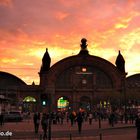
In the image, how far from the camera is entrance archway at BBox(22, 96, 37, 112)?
9568cm

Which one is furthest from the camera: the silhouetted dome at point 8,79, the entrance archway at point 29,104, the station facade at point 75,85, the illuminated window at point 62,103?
the silhouetted dome at point 8,79

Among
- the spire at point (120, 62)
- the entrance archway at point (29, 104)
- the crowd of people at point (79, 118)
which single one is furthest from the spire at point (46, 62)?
the crowd of people at point (79, 118)

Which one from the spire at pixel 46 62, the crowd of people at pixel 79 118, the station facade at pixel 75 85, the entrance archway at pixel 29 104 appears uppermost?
the spire at pixel 46 62

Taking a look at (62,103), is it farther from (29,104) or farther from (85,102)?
(29,104)

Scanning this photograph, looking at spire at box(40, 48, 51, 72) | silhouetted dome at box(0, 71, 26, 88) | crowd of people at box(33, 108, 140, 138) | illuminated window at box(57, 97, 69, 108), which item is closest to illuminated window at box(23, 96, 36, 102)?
illuminated window at box(57, 97, 69, 108)

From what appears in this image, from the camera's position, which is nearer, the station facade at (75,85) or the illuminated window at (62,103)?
the station facade at (75,85)

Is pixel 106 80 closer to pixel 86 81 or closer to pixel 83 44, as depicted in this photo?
pixel 86 81

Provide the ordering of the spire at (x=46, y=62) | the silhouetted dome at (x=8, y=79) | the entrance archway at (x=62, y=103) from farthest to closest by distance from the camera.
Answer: the silhouetted dome at (x=8, y=79)
the spire at (x=46, y=62)
the entrance archway at (x=62, y=103)

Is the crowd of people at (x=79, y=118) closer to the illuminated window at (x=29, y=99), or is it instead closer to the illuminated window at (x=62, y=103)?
the illuminated window at (x=62, y=103)

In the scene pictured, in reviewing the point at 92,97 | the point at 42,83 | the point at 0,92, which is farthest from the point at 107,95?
the point at 0,92

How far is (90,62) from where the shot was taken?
95875mm

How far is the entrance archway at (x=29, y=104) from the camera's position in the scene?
95.7 m

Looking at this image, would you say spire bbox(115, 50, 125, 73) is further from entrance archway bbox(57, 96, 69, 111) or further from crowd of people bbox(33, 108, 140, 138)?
crowd of people bbox(33, 108, 140, 138)

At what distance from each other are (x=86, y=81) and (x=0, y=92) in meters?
23.0
